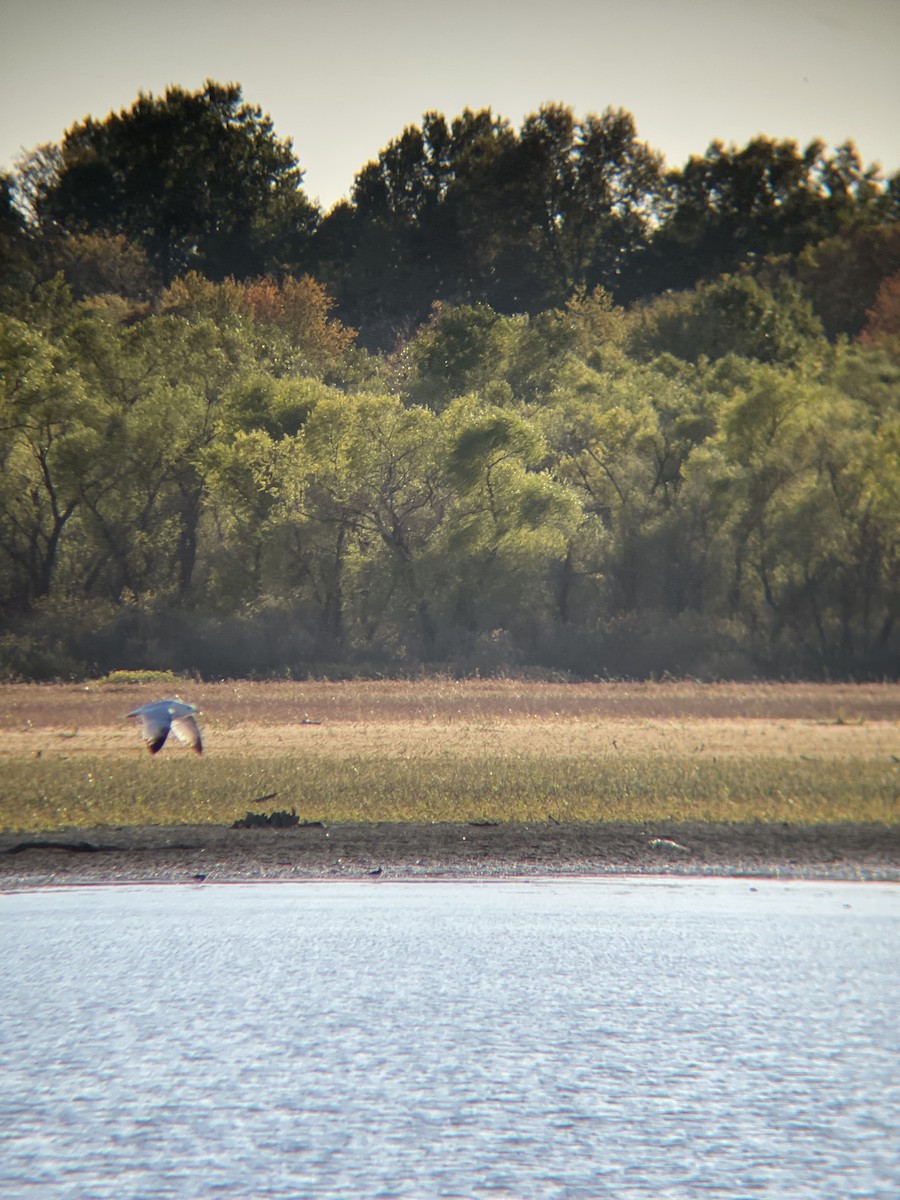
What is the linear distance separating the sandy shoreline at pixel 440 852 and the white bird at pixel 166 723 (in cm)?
86

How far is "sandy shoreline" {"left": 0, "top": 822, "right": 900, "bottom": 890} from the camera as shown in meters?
10.8

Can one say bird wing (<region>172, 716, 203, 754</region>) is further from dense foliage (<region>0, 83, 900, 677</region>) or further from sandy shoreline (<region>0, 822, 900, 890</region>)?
dense foliage (<region>0, 83, 900, 677</region>)

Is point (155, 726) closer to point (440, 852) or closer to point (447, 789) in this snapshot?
point (440, 852)

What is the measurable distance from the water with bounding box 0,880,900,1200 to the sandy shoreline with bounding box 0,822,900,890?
1.94 meters

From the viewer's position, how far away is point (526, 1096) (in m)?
4.95

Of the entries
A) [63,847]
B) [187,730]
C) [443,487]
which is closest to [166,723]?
[187,730]

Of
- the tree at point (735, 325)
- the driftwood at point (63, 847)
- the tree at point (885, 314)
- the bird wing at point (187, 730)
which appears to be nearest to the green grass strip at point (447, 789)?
the driftwood at point (63, 847)

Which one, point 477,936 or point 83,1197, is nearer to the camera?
point 83,1197

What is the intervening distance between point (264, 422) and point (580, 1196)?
4555cm

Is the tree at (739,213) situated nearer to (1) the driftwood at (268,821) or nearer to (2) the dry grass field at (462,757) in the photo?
(2) the dry grass field at (462,757)

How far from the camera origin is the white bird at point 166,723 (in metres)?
12.6

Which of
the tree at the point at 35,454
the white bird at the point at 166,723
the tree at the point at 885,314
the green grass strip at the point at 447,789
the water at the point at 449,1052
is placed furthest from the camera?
the tree at the point at 885,314

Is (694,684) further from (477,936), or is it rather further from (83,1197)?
(83,1197)

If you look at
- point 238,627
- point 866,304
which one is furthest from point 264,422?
point 866,304
